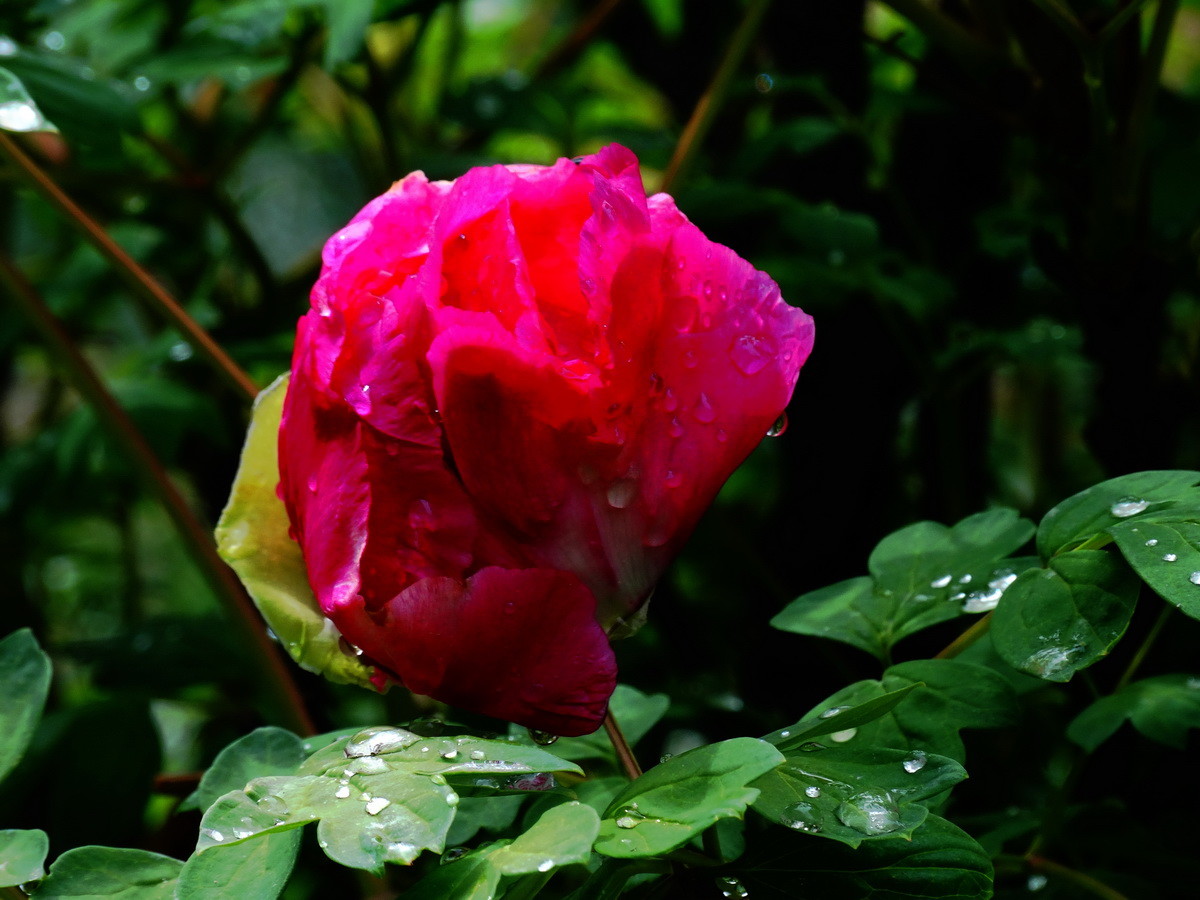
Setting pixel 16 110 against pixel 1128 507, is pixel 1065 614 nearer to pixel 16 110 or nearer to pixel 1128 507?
pixel 1128 507

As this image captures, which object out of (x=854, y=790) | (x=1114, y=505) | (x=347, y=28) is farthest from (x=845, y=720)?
(x=347, y=28)

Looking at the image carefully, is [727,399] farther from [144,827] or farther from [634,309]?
[144,827]

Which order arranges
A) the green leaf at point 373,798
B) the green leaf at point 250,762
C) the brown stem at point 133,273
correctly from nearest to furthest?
the green leaf at point 373,798 → the green leaf at point 250,762 → the brown stem at point 133,273

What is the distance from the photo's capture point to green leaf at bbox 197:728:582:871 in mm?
266

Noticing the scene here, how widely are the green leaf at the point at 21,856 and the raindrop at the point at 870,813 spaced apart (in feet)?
0.79

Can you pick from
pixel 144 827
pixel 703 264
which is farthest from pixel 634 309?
pixel 144 827

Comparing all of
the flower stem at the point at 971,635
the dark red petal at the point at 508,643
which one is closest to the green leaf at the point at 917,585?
the flower stem at the point at 971,635

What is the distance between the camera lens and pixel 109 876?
0.34 metres

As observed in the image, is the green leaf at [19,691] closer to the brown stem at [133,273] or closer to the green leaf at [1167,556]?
the brown stem at [133,273]

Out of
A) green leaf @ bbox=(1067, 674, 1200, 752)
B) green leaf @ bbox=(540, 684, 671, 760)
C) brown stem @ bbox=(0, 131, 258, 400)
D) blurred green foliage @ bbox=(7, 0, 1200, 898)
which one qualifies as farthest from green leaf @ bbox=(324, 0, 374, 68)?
green leaf @ bbox=(1067, 674, 1200, 752)

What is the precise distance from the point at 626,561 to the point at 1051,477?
79 centimetres

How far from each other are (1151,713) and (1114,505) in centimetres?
11

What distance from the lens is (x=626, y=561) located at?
13.4 inches

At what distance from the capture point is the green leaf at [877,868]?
1.01 feet
